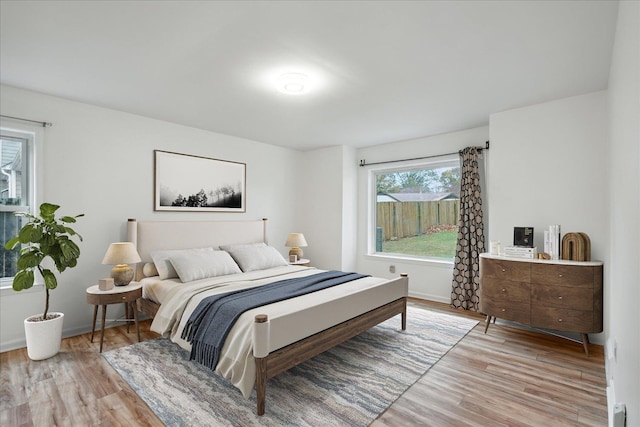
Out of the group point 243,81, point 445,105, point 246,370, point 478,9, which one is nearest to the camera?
point 478,9

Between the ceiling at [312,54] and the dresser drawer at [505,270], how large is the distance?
1686mm

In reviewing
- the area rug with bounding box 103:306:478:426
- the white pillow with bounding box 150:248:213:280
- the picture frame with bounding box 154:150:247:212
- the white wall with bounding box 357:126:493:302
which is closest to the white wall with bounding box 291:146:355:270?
the white wall with bounding box 357:126:493:302

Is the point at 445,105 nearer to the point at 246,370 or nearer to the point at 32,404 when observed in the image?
the point at 246,370

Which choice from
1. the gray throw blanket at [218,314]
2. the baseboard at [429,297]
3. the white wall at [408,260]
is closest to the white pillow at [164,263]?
the gray throw blanket at [218,314]

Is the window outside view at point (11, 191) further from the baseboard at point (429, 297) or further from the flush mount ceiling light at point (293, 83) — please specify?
the baseboard at point (429, 297)

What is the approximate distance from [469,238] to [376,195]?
5.88 ft

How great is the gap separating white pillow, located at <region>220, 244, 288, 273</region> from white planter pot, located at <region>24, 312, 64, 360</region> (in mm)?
1856

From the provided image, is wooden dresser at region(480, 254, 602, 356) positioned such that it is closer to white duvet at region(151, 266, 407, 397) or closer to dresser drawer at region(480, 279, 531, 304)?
dresser drawer at region(480, 279, 531, 304)

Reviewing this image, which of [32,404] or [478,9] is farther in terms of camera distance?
[32,404]

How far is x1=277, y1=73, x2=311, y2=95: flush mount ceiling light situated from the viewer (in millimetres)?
2704

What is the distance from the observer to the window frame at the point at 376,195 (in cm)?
465

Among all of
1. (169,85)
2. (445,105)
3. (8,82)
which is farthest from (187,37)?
(445,105)

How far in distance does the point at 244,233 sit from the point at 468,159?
3.31 meters

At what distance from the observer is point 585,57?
2402 mm
